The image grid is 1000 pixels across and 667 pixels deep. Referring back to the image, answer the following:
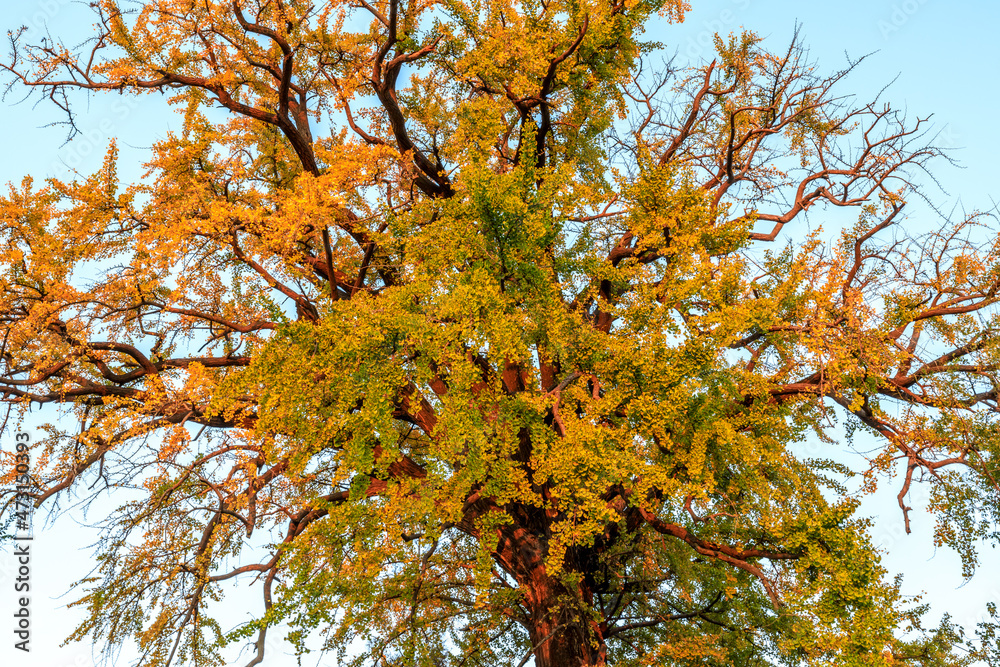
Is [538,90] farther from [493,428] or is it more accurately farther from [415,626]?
[415,626]

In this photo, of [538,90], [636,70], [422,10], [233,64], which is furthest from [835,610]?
[233,64]

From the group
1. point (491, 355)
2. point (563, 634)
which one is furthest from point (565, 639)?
point (491, 355)

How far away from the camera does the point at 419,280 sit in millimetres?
7137

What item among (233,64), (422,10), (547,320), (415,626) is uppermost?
(422,10)

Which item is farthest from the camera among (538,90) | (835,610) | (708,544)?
(538,90)

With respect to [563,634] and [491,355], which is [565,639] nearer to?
[563,634]

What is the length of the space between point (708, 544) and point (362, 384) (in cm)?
386

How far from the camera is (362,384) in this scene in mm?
6574

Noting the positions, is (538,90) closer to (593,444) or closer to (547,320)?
(547,320)

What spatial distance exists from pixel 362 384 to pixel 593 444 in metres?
2.16

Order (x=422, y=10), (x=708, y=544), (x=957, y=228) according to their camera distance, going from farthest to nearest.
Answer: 1. (x=422, y=10)
2. (x=957, y=228)
3. (x=708, y=544)

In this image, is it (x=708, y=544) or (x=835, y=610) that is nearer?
(x=835, y=610)

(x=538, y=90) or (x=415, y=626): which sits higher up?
(x=538, y=90)

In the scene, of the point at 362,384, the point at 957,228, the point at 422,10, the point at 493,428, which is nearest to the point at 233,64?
the point at 422,10
